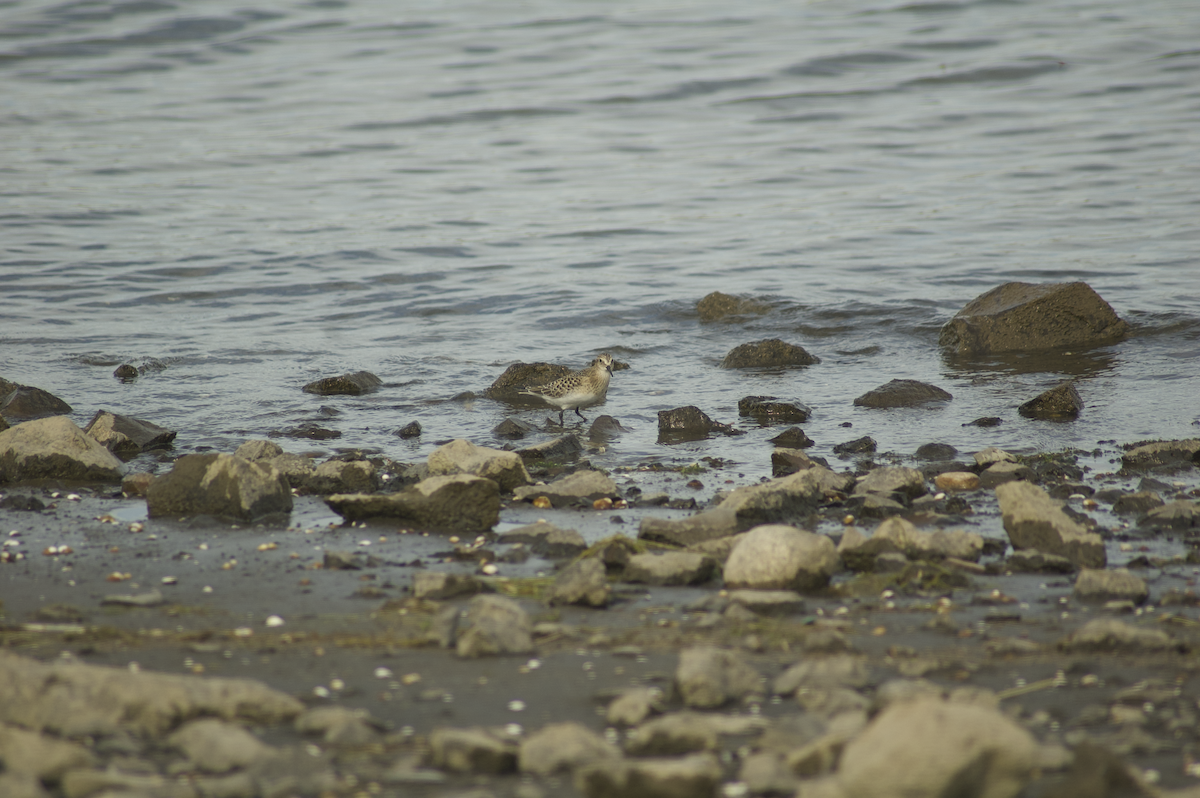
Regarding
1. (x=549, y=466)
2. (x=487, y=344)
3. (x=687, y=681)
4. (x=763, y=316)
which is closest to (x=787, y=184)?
(x=763, y=316)

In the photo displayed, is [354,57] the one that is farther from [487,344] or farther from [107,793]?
[107,793]

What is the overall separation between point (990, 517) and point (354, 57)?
2681 centimetres

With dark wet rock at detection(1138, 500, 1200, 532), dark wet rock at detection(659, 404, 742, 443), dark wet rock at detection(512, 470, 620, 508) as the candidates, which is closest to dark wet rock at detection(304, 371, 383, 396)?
dark wet rock at detection(659, 404, 742, 443)

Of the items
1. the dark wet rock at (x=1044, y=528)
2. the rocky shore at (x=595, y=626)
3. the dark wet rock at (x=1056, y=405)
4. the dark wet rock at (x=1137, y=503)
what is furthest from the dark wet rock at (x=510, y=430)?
the dark wet rock at (x=1137, y=503)

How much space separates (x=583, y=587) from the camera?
4.31 metres

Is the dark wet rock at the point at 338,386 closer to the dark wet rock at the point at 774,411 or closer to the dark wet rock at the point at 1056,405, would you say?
the dark wet rock at the point at 774,411

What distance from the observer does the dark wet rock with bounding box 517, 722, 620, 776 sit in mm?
2896

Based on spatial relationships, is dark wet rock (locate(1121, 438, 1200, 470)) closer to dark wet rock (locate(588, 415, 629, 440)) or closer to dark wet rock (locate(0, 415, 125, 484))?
dark wet rock (locate(588, 415, 629, 440))

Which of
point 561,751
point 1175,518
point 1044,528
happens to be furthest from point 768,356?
point 561,751

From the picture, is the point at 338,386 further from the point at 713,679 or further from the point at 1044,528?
the point at 713,679

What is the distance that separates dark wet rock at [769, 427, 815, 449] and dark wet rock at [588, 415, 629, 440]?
4.08 feet

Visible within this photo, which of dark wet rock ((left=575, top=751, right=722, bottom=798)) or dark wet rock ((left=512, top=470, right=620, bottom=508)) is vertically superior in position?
dark wet rock ((left=575, top=751, right=722, bottom=798))

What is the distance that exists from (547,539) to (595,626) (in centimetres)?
105

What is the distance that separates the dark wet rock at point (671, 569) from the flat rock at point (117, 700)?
1.73 meters
